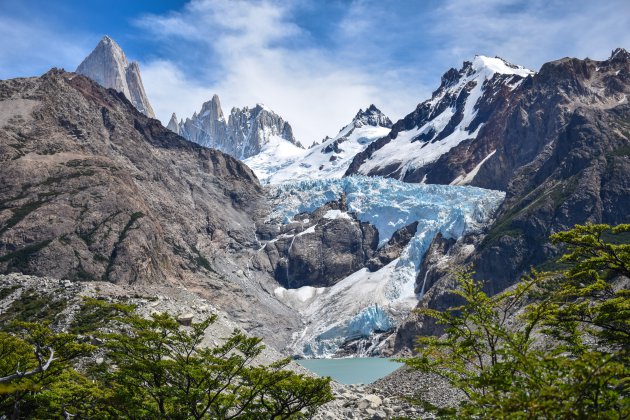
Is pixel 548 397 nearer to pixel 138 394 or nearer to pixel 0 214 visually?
pixel 138 394

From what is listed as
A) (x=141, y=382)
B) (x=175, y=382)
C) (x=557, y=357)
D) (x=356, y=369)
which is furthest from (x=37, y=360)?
(x=356, y=369)

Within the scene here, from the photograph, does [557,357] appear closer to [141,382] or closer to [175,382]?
[175,382]

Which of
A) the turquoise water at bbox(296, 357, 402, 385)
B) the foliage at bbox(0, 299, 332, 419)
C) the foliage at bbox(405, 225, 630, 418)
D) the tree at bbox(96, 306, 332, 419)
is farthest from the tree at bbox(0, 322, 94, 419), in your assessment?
the turquoise water at bbox(296, 357, 402, 385)

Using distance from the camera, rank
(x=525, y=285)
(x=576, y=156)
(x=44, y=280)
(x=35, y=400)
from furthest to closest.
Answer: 1. (x=576, y=156)
2. (x=44, y=280)
3. (x=35, y=400)
4. (x=525, y=285)

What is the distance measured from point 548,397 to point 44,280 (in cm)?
5912

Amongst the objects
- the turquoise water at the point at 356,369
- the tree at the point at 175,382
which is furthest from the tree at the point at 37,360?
the turquoise water at the point at 356,369

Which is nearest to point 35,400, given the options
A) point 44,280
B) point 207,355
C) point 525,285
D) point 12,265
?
point 207,355

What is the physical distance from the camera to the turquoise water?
403 feet

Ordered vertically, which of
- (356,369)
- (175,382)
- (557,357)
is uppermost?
(557,357)

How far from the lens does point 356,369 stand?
148250 millimetres

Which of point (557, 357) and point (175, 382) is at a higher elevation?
point (557, 357)

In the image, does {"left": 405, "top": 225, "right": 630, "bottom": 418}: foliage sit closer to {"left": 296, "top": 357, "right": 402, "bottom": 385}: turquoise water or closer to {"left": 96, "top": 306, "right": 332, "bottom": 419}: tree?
{"left": 96, "top": 306, "right": 332, "bottom": 419}: tree

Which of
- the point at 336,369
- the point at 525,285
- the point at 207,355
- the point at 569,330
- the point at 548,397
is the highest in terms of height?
the point at 525,285

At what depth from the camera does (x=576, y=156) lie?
7864 inches
